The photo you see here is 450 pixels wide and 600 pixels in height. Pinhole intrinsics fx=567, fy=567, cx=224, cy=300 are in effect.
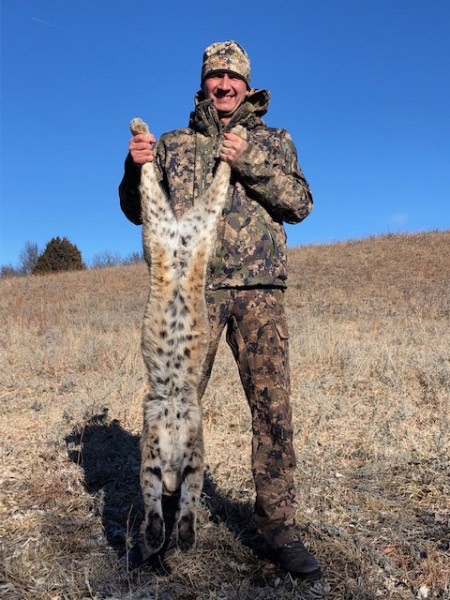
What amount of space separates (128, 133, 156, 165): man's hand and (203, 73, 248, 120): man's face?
0.66 m

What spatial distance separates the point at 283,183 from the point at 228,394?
4718 mm

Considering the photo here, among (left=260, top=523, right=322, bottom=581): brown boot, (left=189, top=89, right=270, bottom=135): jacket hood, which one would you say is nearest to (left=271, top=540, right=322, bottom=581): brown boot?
(left=260, top=523, right=322, bottom=581): brown boot

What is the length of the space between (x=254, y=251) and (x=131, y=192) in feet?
3.42

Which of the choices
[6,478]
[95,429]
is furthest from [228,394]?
[6,478]

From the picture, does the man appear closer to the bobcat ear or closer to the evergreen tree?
the bobcat ear

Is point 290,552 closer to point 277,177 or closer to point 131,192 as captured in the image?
point 277,177

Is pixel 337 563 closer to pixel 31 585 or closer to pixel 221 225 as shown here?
pixel 31 585

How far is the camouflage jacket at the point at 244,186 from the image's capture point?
3949mm

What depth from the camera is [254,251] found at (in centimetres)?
399

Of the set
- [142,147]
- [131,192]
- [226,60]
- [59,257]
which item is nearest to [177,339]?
[131,192]

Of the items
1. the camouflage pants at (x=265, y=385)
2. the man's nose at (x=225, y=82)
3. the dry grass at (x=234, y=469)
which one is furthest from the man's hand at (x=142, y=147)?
the dry grass at (x=234, y=469)

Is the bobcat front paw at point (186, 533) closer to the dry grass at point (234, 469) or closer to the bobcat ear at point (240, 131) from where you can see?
the dry grass at point (234, 469)

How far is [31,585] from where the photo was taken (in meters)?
3.78

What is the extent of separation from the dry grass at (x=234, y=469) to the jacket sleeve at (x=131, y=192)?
2376mm
